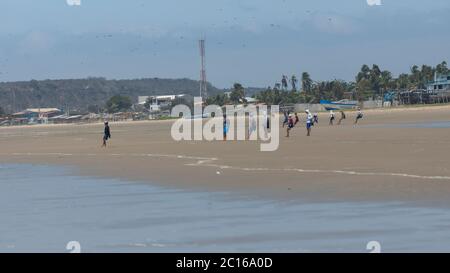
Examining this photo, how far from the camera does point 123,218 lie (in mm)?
13227

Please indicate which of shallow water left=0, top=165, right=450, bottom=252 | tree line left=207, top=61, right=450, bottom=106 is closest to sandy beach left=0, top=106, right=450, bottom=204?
shallow water left=0, top=165, right=450, bottom=252

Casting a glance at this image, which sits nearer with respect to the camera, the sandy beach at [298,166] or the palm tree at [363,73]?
the sandy beach at [298,166]

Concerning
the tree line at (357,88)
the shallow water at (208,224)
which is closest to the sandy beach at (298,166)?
the shallow water at (208,224)

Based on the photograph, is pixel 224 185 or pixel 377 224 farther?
pixel 224 185

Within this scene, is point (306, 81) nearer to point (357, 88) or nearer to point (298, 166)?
point (357, 88)

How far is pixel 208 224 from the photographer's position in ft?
40.4

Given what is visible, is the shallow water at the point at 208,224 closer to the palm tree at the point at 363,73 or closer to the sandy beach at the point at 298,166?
the sandy beach at the point at 298,166

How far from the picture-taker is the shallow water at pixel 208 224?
1055 cm

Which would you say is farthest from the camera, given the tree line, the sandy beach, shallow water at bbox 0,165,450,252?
the tree line

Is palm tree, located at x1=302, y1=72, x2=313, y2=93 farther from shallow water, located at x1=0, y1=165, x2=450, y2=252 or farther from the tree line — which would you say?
shallow water, located at x1=0, y1=165, x2=450, y2=252

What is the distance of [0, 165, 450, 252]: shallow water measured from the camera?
1055cm
